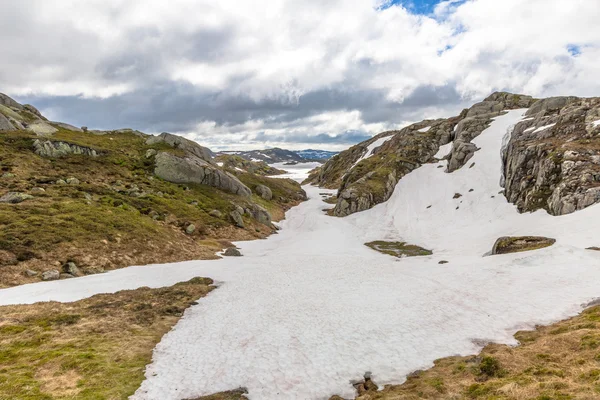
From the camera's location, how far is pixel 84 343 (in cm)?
1856

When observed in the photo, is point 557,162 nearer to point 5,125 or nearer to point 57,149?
point 57,149

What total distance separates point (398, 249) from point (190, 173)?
57284 mm

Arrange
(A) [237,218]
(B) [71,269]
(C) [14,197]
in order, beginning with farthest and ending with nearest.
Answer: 1. (A) [237,218]
2. (C) [14,197]
3. (B) [71,269]

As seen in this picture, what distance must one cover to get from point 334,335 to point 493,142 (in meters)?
93.6

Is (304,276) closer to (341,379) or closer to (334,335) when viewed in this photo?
(334,335)

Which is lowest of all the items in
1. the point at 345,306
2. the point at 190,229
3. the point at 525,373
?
the point at 345,306

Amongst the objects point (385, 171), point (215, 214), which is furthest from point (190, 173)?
point (385, 171)

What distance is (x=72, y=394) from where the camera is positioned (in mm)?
13250

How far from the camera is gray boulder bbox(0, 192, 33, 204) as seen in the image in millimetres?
40688

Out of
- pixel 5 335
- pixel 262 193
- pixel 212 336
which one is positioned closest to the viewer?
pixel 5 335

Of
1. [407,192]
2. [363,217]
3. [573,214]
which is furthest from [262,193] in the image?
[573,214]

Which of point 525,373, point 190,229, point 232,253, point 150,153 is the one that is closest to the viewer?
point 525,373

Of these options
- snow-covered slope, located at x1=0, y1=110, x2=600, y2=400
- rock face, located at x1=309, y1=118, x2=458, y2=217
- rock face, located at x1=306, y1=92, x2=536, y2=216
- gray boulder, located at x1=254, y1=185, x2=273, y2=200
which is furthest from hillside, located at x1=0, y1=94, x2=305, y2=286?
rock face, located at x1=306, y1=92, x2=536, y2=216

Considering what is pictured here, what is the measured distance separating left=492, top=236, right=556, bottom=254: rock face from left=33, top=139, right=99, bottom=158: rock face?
84.4 meters
